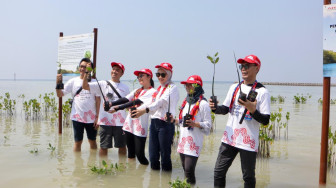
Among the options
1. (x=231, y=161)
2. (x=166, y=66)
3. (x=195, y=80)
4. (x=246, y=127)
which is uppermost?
(x=166, y=66)

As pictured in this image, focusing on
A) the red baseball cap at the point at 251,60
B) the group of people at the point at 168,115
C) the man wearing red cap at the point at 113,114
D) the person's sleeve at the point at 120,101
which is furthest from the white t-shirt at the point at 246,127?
the man wearing red cap at the point at 113,114

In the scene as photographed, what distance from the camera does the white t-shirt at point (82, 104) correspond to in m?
5.91

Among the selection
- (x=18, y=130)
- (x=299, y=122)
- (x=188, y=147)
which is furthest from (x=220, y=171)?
(x=299, y=122)

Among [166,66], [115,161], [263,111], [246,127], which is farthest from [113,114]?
[263,111]

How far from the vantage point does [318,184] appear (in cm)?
485

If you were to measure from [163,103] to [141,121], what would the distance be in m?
0.67

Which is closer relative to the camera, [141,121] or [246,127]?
[246,127]

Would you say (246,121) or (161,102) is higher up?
(161,102)

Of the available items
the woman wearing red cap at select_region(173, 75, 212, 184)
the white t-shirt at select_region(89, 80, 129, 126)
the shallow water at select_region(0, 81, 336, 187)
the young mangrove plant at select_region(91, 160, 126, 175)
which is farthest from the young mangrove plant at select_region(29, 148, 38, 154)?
the woman wearing red cap at select_region(173, 75, 212, 184)

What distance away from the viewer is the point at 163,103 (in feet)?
15.6

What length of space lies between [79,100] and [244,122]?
3511 mm

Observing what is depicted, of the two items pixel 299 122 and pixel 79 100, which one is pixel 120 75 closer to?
pixel 79 100

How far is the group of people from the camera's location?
3.52m

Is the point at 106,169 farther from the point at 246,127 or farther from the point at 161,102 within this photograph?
the point at 246,127
